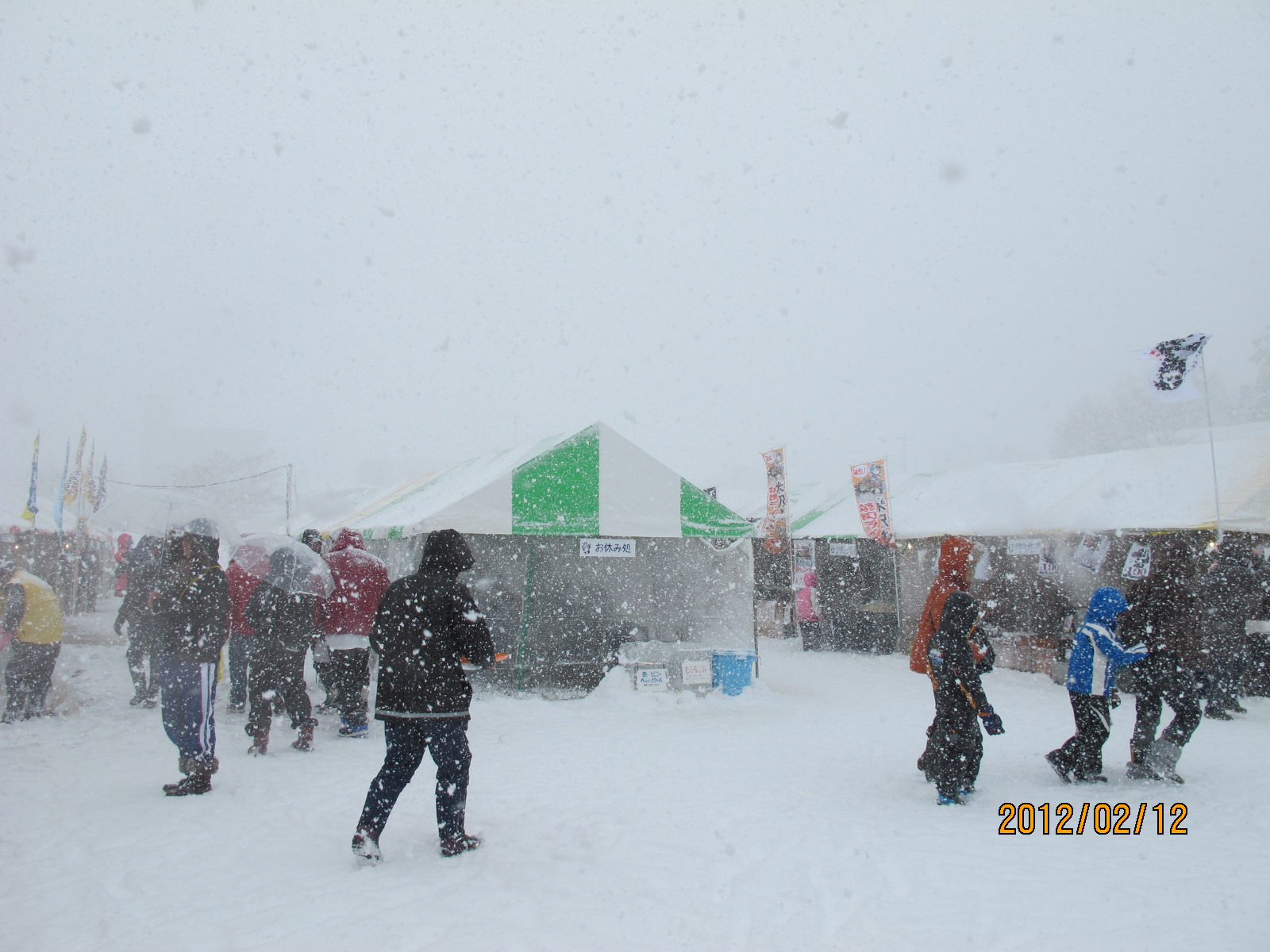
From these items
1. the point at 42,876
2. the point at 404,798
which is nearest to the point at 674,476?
the point at 404,798

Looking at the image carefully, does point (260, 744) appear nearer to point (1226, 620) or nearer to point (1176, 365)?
point (1226, 620)

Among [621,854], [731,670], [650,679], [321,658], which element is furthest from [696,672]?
[621,854]

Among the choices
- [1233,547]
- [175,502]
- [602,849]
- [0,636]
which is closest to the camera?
[602,849]

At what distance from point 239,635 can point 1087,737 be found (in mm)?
7215

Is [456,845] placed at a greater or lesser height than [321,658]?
lesser

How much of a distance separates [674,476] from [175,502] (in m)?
7.46

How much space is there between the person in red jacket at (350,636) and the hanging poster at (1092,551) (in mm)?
9870

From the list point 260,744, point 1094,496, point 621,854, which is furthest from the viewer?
point 1094,496

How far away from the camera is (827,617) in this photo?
48.9ft

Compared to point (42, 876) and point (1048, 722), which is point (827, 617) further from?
point (42, 876)

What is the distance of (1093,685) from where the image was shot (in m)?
4.89

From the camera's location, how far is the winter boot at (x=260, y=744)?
19.1ft

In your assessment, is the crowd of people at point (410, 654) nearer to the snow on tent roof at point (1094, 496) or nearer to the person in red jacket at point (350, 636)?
the person in red jacket at point (350, 636)
